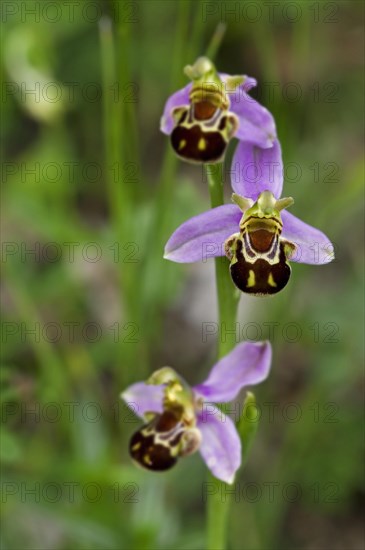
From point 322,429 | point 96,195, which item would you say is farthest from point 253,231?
point 96,195

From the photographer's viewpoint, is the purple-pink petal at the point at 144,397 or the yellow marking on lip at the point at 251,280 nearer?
the yellow marking on lip at the point at 251,280

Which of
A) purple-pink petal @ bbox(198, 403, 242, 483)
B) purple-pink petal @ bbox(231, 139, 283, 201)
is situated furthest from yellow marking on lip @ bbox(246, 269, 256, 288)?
purple-pink petal @ bbox(198, 403, 242, 483)

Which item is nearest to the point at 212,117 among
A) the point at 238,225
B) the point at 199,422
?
the point at 238,225

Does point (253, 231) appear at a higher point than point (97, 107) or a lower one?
lower

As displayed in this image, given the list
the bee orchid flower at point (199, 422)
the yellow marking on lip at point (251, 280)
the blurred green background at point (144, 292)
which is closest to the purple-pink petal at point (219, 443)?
the bee orchid flower at point (199, 422)

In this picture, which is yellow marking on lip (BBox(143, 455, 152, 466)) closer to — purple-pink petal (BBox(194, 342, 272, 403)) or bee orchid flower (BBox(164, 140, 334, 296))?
purple-pink petal (BBox(194, 342, 272, 403))

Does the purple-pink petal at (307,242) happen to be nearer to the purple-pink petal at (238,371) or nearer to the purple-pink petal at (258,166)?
the purple-pink petal at (258,166)

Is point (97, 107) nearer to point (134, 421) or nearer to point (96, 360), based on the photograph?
point (96, 360)
